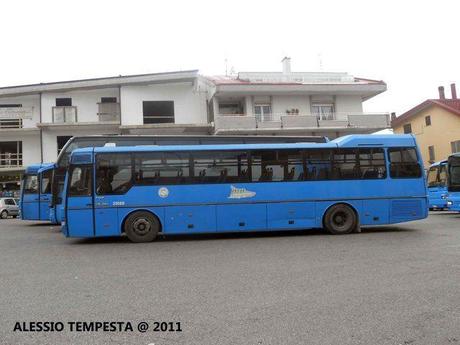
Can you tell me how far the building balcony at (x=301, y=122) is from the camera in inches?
1220

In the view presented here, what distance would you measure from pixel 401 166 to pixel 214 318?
10.7 meters

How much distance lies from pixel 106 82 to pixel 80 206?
2163 centimetres

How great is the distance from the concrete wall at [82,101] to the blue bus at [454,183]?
23.1m

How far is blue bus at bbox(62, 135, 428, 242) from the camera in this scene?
43.3 ft

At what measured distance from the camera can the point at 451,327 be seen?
200 inches

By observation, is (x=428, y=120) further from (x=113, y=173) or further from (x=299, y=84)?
(x=113, y=173)

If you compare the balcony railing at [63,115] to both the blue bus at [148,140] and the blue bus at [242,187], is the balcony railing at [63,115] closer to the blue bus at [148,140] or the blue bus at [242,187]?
the blue bus at [148,140]

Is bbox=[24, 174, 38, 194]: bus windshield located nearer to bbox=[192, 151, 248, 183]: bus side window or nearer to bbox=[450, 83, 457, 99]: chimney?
bbox=[192, 151, 248, 183]: bus side window

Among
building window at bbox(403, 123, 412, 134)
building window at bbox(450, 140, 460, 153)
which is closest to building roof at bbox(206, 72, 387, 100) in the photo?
building window at bbox(450, 140, 460, 153)

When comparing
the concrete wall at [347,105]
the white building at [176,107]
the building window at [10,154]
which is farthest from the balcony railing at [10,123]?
the concrete wall at [347,105]

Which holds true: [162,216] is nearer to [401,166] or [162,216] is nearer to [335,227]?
[335,227]

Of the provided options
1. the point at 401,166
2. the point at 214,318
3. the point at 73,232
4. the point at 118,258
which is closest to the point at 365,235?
the point at 401,166

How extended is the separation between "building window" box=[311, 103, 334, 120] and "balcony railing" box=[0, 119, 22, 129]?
21185mm

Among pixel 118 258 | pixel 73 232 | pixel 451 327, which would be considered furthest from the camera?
pixel 73 232
